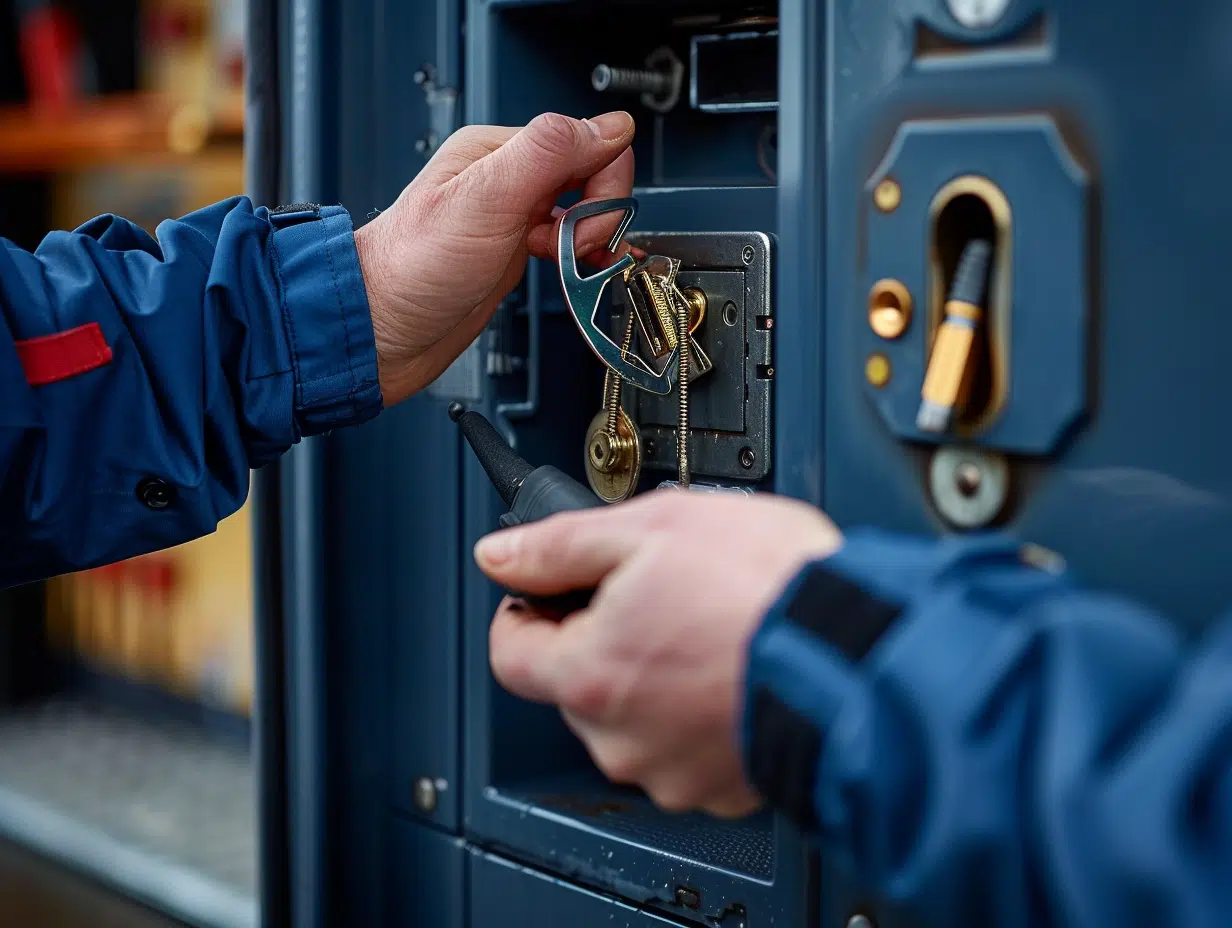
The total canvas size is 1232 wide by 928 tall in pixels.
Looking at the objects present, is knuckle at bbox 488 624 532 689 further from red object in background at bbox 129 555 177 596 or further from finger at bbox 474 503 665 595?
red object in background at bbox 129 555 177 596

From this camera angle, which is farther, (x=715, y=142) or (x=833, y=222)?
(x=715, y=142)

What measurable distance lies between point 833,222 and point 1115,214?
21 cm

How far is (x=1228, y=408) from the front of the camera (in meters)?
0.77

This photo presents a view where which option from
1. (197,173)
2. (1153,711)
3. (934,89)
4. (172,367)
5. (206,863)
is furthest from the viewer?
(197,173)

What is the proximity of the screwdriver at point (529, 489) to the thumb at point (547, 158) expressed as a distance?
20cm

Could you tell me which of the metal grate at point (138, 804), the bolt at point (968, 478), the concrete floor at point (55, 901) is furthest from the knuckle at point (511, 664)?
the concrete floor at point (55, 901)

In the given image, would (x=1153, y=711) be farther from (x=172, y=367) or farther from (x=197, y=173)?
(x=197, y=173)

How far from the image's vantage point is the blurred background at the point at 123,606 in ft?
8.81

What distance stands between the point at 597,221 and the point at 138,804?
2.06m

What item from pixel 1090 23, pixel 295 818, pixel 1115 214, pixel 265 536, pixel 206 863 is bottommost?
pixel 206 863

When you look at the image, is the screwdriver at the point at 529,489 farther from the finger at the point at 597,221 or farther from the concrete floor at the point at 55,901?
the concrete floor at the point at 55,901

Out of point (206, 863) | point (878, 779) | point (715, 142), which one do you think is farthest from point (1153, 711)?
point (206, 863)

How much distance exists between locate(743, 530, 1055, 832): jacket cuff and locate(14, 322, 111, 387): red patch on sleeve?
697mm

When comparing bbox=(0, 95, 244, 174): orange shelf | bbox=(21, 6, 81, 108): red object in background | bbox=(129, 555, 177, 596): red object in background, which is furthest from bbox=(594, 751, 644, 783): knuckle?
bbox=(21, 6, 81, 108): red object in background
